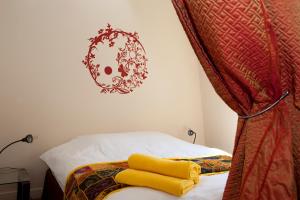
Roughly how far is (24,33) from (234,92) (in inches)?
86.2

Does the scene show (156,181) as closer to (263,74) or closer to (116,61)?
(263,74)

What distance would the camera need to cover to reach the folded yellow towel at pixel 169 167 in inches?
52.4

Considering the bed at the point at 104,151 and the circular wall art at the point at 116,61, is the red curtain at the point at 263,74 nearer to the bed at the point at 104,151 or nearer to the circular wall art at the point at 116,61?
the bed at the point at 104,151

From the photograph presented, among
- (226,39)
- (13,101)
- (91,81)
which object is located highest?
(226,39)

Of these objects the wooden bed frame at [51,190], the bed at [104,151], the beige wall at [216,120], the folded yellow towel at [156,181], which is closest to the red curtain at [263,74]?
the folded yellow towel at [156,181]

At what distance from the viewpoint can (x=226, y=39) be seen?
76 centimetres

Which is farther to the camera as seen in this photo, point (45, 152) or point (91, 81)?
point (91, 81)

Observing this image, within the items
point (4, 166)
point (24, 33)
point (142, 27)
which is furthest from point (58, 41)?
point (4, 166)

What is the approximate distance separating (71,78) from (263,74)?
7.06 feet

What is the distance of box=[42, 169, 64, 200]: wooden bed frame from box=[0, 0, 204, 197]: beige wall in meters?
0.22

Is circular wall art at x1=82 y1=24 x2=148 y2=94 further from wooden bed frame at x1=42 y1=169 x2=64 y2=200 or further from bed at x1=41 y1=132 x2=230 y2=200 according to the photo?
wooden bed frame at x1=42 y1=169 x2=64 y2=200

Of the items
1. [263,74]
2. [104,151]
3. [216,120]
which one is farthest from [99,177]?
[216,120]

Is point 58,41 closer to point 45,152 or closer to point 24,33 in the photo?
point 24,33

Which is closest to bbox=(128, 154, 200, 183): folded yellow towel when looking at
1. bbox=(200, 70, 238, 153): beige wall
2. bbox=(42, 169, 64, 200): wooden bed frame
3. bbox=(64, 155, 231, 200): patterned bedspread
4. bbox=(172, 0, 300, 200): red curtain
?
bbox=(64, 155, 231, 200): patterned bedspread
